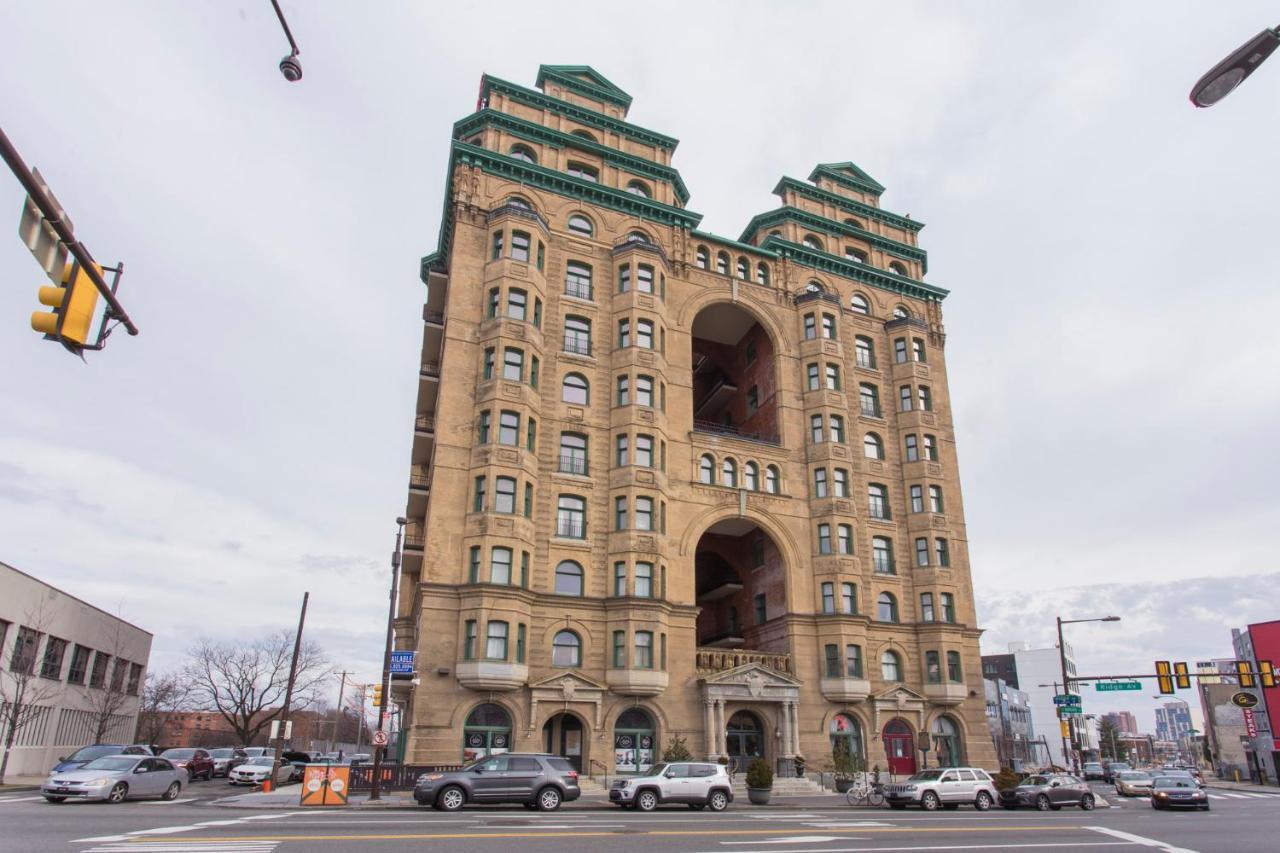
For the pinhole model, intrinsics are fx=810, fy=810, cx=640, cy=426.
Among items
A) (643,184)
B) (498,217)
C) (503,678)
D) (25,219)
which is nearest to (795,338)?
(643,184)

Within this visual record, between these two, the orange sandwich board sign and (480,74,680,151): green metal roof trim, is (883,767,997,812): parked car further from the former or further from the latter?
(480,74,680,151): green metal roof trim

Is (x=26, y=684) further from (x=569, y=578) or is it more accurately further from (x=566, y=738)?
(x=569, y=578)

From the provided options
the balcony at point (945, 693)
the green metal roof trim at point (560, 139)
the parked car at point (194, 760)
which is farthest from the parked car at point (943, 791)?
the green metal roof trim at point (560, 139)

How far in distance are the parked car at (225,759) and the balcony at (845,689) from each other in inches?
1207

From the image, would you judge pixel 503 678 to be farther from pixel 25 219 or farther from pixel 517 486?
pixel 25 219

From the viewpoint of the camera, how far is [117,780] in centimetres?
2364

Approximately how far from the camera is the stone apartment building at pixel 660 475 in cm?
3512

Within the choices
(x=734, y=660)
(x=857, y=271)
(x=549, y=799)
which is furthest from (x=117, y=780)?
(x=857, y=271)

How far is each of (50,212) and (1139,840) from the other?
22.3 metres

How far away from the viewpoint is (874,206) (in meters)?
55.5

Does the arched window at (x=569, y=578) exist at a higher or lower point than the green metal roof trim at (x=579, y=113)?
lower

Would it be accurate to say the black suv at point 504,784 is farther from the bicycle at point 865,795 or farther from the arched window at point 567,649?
the bicycle at point 865,795

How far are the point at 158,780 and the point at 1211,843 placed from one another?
28799 millimetres

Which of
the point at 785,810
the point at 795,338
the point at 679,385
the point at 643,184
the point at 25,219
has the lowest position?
the point at 785,810
